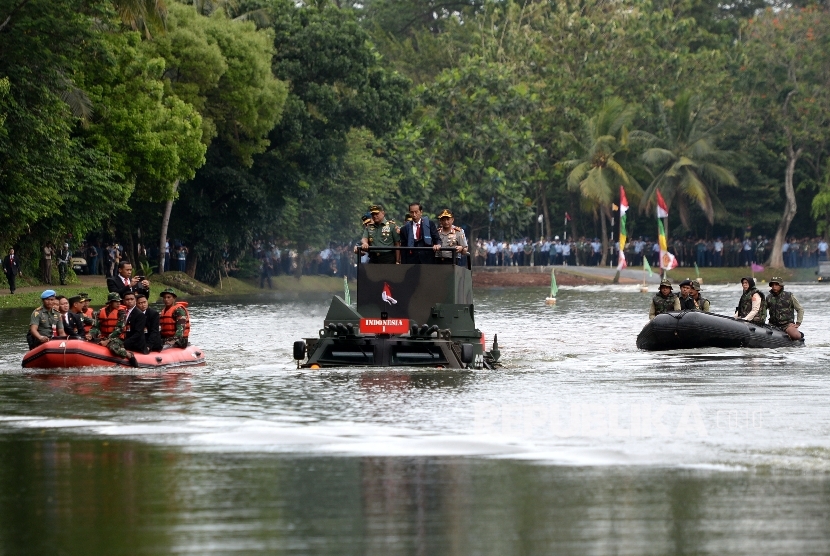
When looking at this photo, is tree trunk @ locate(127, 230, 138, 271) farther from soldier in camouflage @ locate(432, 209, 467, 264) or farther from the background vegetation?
soldier in camouflage @ locate(432, 209, 467, 264)

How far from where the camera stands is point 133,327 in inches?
998

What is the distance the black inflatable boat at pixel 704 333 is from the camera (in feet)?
96.9

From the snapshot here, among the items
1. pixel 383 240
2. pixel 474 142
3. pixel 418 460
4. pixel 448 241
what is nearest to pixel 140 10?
pixel 383 240

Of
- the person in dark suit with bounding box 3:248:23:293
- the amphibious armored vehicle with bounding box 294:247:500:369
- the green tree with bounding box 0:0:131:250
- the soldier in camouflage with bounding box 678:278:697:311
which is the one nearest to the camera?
the amphibious armored vehicle with bounding box 294:247:500:369

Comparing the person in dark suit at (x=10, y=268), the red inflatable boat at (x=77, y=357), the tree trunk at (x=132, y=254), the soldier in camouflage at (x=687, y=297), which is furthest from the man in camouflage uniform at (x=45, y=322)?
the tree trunk at (x=132, y=254)

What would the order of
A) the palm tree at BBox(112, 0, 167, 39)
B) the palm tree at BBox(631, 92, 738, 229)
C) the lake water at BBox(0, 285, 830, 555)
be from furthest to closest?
1. the palm tree at BBox(631, 92, 738, 229)
2. the palm tree at BBox(112, 0, 167, 39)
3. the lake water at BBox(0, 285, 830, 555)

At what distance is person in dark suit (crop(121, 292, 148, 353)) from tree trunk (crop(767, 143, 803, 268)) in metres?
64.6

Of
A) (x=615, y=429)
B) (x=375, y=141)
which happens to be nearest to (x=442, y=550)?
(x=615, y=429)

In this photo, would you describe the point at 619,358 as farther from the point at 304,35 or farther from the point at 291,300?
the point at 304,35

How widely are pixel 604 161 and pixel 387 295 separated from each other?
63.3m

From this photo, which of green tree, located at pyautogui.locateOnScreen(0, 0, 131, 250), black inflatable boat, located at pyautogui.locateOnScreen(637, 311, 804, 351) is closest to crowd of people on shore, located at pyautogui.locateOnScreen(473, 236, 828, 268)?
green tree, located at pyautogui.locateOnScreen(0, 0, 131, 250)

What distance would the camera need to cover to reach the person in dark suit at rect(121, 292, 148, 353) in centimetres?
2522

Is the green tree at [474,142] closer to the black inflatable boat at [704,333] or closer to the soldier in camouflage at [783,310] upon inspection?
the soldier in camouflage at [783,310]

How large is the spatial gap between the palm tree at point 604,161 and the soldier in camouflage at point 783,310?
54450 millimetres
